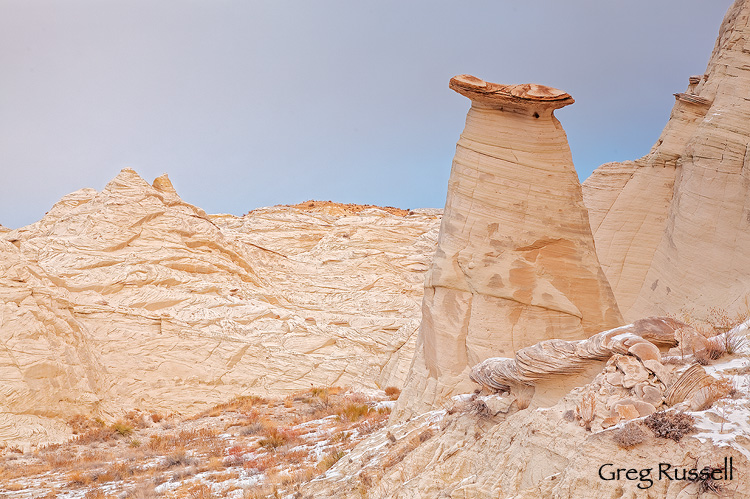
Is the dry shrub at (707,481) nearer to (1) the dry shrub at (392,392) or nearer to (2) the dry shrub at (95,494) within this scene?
(2) the dry shrub at (95,494)

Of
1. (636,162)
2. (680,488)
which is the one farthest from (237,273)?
(680,488)

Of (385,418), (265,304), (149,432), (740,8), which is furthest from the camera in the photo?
(265,304)

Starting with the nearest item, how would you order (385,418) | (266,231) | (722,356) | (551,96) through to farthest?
(722,356), (551,96), (385,418), (266,231)

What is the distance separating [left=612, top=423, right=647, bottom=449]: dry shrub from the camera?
473 cm

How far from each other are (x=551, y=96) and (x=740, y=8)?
7933 mm

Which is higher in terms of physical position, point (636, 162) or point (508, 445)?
point (636, 162)

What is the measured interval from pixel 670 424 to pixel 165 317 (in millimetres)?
19523

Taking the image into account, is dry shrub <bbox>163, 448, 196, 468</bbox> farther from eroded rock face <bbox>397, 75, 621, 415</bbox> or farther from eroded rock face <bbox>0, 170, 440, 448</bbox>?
eroded rock face <bbox>0, 170, 440, 448</bbox>

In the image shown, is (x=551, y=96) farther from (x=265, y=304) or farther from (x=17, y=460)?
(x=265, y=304)

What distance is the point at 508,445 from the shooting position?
19.6ft

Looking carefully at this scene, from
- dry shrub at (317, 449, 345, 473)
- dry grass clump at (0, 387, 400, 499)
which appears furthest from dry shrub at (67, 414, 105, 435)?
dry shrub at (317, 449, 345, 473)

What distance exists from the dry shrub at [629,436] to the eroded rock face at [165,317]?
1497cm

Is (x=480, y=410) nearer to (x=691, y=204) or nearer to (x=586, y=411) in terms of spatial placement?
(x=586, y=411)

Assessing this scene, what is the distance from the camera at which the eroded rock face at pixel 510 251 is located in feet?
36.3
